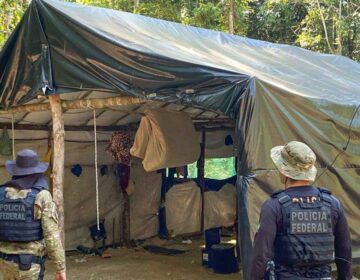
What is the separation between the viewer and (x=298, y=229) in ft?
9.11

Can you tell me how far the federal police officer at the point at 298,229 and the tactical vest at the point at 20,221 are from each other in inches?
70.7

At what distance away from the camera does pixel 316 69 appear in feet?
23.1

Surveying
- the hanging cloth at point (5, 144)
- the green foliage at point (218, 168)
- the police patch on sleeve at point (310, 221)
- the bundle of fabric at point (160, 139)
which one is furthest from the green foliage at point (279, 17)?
the police patch on sleeve at point (310, 221)

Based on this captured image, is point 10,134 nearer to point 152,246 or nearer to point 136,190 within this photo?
point 136,190

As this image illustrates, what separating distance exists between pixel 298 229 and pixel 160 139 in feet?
13.6

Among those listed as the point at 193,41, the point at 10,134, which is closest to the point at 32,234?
the point at 193,41

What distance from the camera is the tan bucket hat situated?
9.53ft

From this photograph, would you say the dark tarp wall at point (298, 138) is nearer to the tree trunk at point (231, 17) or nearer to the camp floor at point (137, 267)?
the camp floor at point (137, 267)

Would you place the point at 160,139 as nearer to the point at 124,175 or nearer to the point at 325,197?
the point at 124,175

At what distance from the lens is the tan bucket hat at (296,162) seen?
2.90 meters

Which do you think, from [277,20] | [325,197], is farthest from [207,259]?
[277,20]

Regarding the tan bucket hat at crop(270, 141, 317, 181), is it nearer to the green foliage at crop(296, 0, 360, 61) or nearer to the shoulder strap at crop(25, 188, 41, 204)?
the shoulder strap at crop(25, 188, 41, 204)

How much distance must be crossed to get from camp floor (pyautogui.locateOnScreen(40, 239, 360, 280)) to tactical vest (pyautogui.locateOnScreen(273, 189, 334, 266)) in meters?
3.51

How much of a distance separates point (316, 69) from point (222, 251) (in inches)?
116
